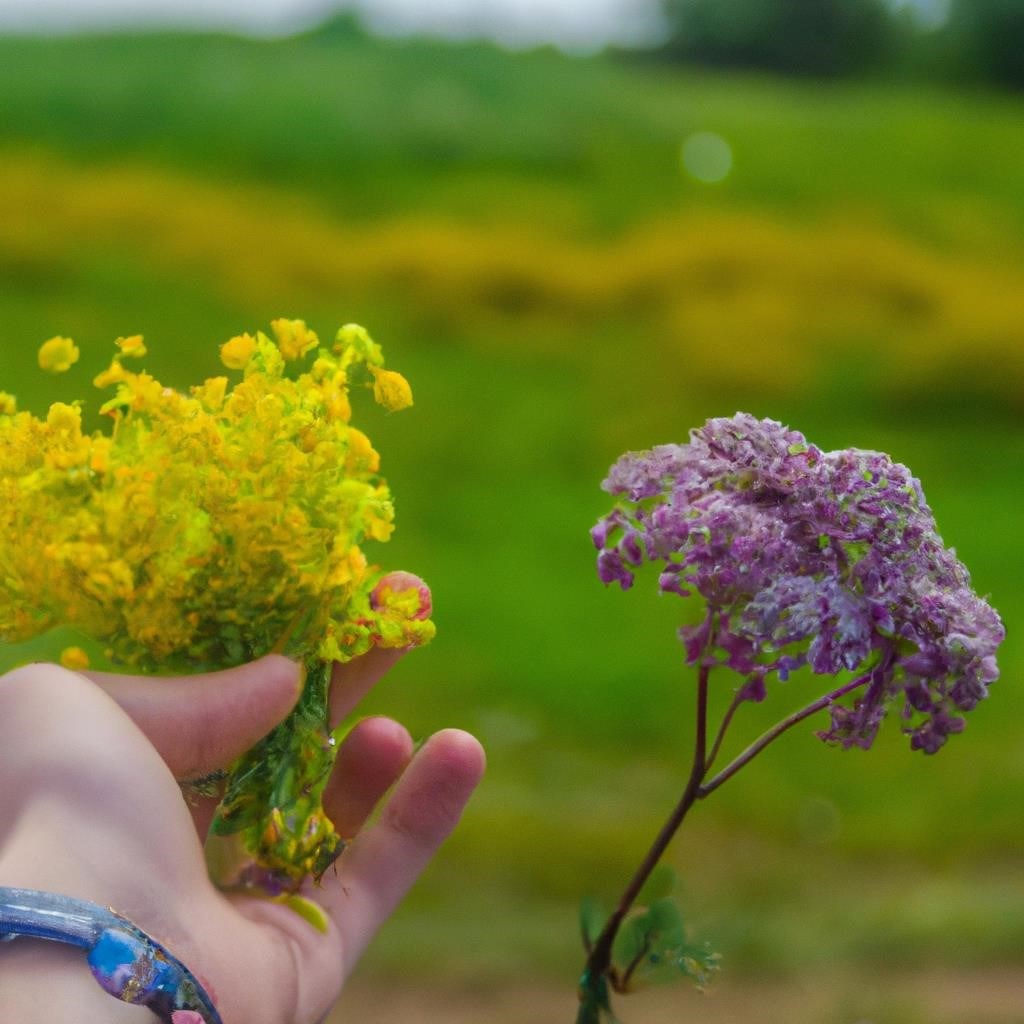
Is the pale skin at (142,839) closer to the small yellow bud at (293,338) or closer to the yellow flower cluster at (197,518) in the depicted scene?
the yellow flower cluster at (197,518)

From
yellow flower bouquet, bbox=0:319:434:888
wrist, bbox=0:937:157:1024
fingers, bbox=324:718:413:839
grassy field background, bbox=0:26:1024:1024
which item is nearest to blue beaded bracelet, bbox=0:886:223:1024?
wrist, bbox=0:937:157:1024

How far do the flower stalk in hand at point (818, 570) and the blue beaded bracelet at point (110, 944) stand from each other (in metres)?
0.30

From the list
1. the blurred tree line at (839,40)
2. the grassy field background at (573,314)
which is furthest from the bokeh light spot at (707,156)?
the blurred tree line at (839,40)

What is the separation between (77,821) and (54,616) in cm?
11

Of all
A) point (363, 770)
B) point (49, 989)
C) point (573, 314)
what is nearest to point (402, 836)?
point (363, 770)

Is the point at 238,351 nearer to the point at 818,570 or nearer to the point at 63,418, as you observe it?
the point at 63,418

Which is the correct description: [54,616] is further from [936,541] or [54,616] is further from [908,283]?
[908,283]

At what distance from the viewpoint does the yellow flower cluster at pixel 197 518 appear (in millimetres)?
649

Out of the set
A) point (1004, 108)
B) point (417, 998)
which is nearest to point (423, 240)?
point (1004, 108)

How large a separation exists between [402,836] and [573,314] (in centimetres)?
364

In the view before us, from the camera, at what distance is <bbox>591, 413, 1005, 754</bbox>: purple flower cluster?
66cm

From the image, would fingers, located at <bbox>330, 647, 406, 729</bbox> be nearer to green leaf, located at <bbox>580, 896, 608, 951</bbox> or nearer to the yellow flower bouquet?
the yellow flower bouquet

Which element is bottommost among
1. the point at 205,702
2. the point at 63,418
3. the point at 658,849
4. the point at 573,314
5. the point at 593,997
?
the point at 573,314

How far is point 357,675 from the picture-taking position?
0.79m
